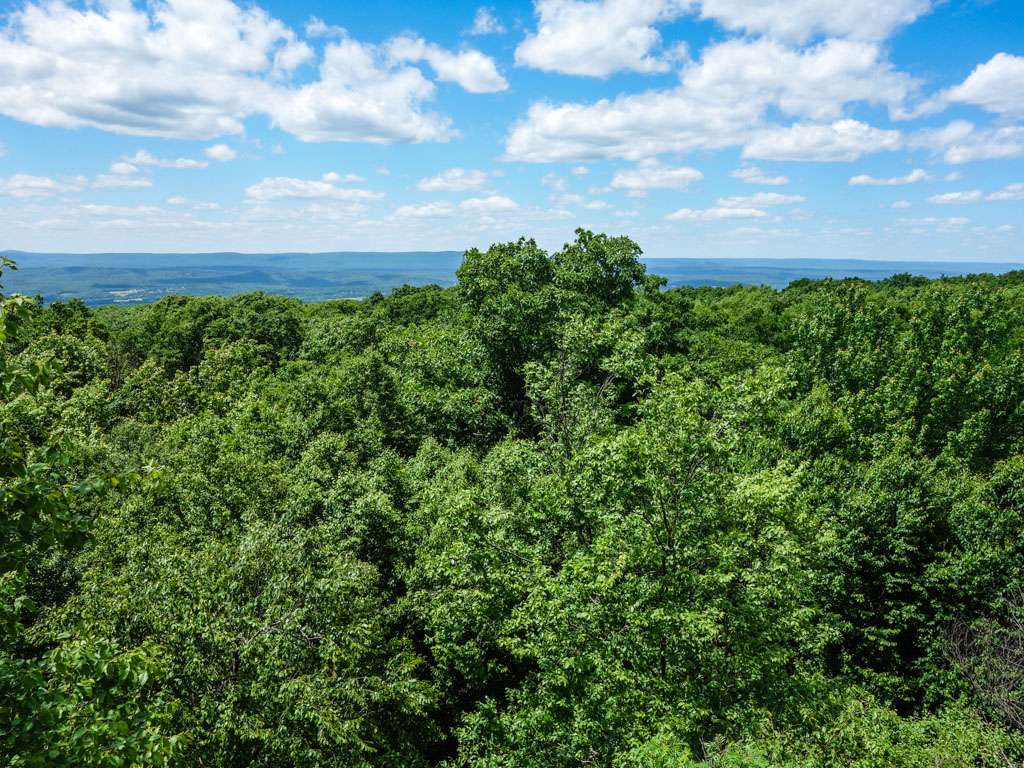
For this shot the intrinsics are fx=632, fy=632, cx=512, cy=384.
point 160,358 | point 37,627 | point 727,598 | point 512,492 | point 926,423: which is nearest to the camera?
point 37,627

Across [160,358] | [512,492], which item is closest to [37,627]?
[512,492]

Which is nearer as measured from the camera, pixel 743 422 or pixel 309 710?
pixel 309 710

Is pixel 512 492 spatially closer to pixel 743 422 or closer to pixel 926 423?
pixel 743 422

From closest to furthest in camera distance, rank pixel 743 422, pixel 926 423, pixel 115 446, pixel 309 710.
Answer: pixel 309 710, pixel 743 422, pixel 115 446, pixel 926 423

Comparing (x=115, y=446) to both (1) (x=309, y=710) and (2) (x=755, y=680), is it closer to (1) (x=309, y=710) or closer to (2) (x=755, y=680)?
(1) (x=309, y=710)

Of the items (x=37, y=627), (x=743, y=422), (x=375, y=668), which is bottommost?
(x=375, y=668)

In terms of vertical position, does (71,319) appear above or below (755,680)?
above
